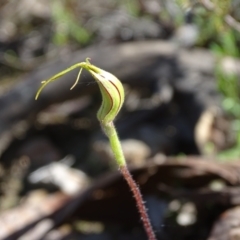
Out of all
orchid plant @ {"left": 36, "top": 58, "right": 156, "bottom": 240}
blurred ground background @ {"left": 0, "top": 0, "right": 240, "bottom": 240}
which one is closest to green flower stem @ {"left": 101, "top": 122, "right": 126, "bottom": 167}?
orchid plant @ {"left": 36, "top": 58, "right": 156, "bottom": 240}

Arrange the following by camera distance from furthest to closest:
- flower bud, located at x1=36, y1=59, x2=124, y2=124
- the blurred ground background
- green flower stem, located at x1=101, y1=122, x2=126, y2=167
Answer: the blurred ground background, green flower stem, located at x1=101, y1=122, x2=126, y2=167, flower bud, located at x1=36, y1=59, x2=124, y2=124

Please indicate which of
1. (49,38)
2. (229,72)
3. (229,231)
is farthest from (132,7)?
(229,231)

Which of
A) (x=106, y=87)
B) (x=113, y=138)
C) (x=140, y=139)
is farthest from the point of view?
(x=140, y=139)

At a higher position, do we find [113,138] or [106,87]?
[106,87]

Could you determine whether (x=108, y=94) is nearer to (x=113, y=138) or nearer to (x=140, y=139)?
(x=113, y=138)

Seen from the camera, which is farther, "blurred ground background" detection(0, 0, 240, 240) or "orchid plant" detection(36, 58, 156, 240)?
"blurred ground background" detection(0, 0, 240, 240)

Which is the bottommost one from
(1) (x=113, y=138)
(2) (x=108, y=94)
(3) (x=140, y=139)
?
(3) (x=140, y=139)

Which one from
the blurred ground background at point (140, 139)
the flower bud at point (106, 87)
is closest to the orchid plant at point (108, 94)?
the flower bud at point (106, 87)

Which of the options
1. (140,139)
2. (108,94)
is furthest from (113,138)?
(140,139)

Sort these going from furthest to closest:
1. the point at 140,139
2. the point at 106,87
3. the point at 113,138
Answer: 1. the point at 140,139
2. the point at 113,138
3. the point at 106,87

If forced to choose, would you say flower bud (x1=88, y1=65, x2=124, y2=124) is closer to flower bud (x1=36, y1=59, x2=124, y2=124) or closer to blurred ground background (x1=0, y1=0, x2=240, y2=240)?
flower bud (x1=36, y1=59, x2=124, y2=124)
